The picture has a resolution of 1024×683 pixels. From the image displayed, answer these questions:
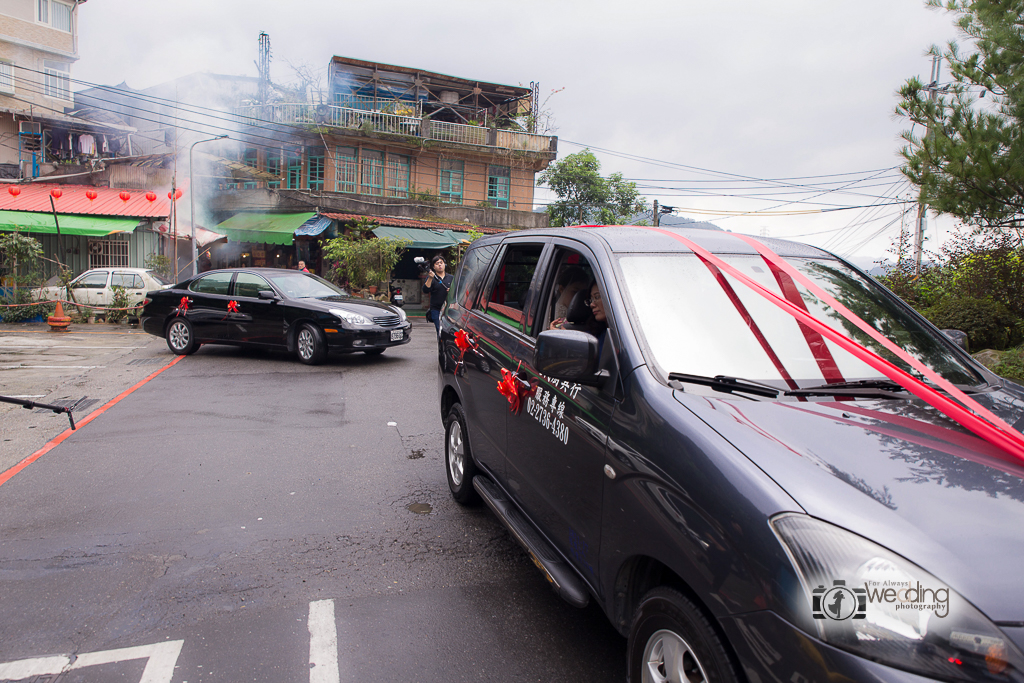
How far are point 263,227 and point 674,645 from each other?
24548 millimetres

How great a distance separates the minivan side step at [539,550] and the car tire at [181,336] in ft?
30.9

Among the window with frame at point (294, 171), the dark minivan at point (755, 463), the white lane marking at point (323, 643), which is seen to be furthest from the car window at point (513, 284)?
the window with frame at point (294, 171)

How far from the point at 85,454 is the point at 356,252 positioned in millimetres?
15332

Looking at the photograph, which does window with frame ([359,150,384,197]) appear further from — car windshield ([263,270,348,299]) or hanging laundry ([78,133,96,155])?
car windshield ([263,270,348,299])

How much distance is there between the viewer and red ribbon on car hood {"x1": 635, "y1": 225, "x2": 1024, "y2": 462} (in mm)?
2035

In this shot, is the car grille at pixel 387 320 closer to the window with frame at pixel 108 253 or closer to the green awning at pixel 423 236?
the green awning at pixel 423 236

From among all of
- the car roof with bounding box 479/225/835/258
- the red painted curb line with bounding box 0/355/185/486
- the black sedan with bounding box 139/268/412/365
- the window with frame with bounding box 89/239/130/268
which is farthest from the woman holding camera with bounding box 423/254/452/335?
the window with frame with bounding box 89/239/130/268

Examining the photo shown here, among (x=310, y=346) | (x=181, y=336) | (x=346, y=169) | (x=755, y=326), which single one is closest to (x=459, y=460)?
(x=755, y=326)

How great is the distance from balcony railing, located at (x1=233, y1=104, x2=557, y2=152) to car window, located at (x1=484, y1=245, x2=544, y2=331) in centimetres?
2429

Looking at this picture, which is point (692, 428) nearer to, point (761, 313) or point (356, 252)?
point (761, 313)

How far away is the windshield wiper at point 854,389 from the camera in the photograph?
7.53 feet

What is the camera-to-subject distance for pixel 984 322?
872 cm

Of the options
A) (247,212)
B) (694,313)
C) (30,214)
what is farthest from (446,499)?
(247,212)

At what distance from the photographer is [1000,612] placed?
143 centimetres
